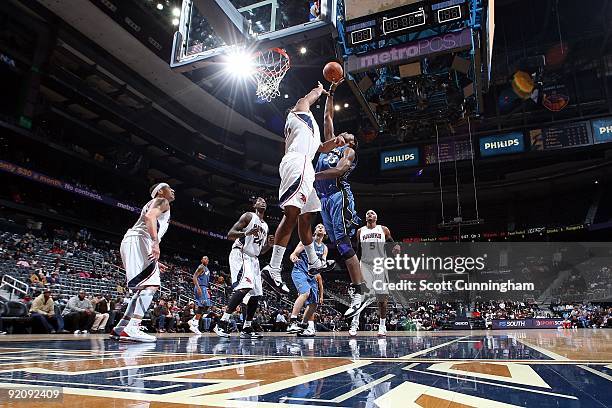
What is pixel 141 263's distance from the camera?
3.78 meters

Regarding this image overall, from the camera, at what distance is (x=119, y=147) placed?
2102cm

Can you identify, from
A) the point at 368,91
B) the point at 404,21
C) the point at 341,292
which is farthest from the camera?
the point at 341,292

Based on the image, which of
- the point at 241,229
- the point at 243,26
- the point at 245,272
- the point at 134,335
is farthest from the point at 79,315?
the point at 243,26

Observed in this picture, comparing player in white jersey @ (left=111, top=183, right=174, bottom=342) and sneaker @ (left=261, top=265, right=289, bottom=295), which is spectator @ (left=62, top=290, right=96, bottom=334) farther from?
sneaker @ (left=261, top=265, right=289, bottom=295)

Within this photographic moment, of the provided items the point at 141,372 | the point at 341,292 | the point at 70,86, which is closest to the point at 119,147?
the point at 70,86

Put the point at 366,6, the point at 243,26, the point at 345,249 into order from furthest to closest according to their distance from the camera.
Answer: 1. the point at 366,6
2. the point at 243,26
3. the point at 345,249

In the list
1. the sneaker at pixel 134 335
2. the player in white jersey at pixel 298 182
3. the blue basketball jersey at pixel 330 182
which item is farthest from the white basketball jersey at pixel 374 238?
the sneaker at pixel 134 335

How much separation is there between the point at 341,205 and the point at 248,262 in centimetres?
143

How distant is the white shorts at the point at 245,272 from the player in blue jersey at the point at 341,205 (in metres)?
1.13

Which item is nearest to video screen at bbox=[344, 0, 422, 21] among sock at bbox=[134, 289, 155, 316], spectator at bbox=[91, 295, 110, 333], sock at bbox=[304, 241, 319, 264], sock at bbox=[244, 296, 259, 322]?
sock at bbox=[304, 241, 319, 264]

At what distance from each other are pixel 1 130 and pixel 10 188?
262cm

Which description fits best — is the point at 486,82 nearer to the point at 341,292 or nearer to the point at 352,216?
the point at 352,216

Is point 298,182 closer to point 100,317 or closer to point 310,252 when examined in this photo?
point 310,252

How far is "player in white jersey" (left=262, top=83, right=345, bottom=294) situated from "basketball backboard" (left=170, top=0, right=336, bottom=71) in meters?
2.01
